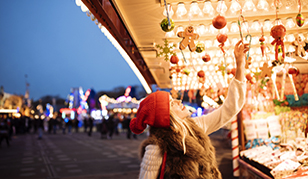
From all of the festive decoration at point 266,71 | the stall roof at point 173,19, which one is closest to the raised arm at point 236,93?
the stall roof at point 173,19

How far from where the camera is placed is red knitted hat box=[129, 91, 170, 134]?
5.97ft

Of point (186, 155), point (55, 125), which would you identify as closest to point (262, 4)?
point (186, 155)

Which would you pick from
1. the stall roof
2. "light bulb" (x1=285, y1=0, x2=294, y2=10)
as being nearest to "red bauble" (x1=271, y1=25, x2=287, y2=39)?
the stall roof

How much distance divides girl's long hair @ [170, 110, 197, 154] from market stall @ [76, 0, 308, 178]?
860 millimetres

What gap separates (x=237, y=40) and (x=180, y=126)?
3.34 metres

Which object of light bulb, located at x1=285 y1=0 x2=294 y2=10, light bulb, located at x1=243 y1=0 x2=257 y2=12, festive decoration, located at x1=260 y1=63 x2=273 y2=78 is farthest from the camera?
festive decoration, located at x1=260 y1=63 x2=273 y2=78

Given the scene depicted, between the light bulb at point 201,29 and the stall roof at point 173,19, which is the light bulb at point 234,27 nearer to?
the stall roof at point 173,19

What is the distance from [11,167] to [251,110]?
788 cm

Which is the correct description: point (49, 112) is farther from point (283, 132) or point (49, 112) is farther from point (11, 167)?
point (283, 132)

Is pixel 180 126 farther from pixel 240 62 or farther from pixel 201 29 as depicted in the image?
pixel 201 29

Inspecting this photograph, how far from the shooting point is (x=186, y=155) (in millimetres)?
1819

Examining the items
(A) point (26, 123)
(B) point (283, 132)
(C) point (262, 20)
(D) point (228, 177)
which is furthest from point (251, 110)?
(A) point (26, 123)

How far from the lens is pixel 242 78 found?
1862 millimetres

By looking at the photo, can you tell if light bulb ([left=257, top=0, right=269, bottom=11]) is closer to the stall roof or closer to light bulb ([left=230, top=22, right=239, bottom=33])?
the stall roof
